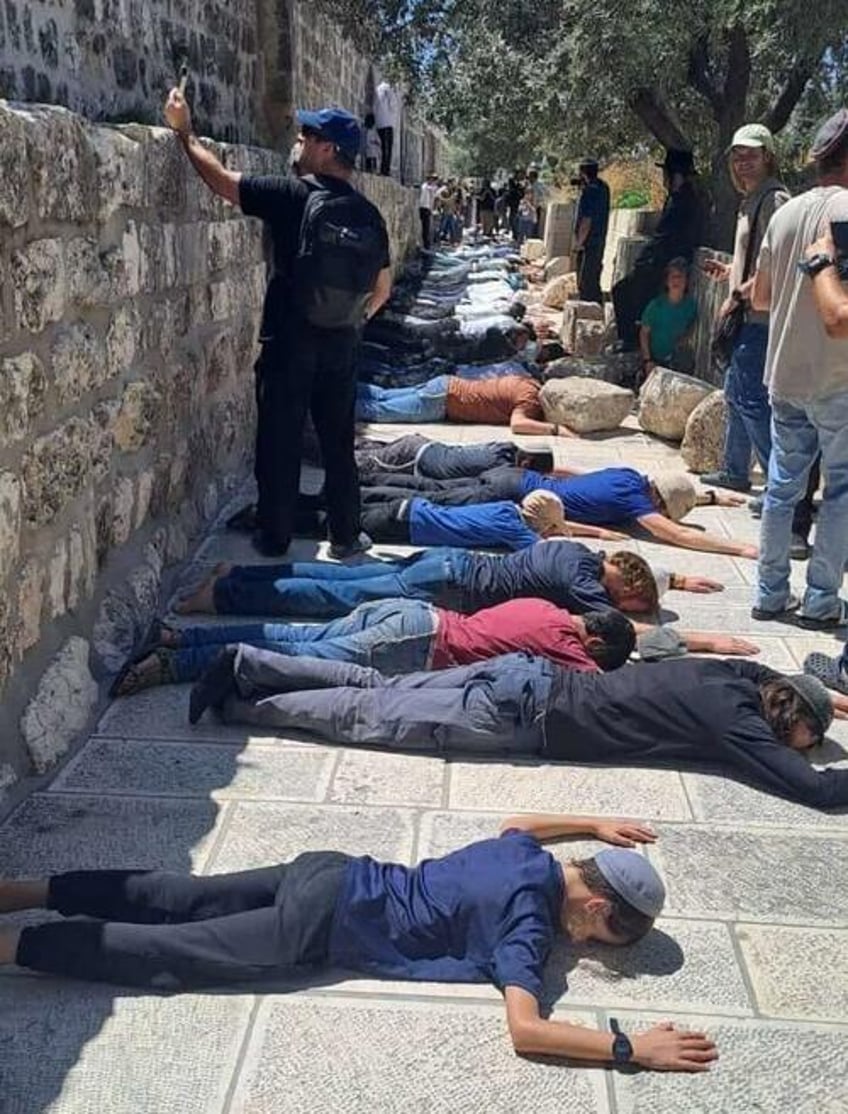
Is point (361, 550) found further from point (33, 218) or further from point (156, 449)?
point (33, 218)

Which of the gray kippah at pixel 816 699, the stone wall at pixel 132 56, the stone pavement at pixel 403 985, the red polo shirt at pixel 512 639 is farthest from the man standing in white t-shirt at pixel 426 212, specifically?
the stone pavement at pixel 403 985

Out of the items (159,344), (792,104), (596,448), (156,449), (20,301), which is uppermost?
(792,104)

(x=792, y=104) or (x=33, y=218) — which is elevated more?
(x=792, y=104)

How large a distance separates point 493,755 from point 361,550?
2037 millimetres

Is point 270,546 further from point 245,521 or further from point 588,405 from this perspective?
point 588,405

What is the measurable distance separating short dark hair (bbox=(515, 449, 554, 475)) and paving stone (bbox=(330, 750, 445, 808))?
3.13 metres

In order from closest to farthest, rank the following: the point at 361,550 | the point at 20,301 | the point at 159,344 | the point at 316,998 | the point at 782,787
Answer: the point at 316,998 → the point at 20,301 → the point at 782,787 → the point at 159,344 → the point at 361,550

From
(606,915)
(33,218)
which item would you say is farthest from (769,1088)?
(33,218)

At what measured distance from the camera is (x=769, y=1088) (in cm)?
255

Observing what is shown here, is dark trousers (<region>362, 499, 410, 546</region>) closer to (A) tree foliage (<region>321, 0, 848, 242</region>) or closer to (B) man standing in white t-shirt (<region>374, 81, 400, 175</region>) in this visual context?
(A) tree foliage (<region>321, 0, 848, 242</region>)

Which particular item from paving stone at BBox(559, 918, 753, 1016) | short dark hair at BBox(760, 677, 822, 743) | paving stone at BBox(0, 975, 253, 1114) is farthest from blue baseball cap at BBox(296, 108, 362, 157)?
paving stone at BBox(0, 975, 253, 1114)

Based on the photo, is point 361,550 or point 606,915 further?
point 361,550

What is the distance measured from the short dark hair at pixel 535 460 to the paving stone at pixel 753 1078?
14.1 feet

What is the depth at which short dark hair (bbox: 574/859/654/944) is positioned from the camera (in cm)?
293
